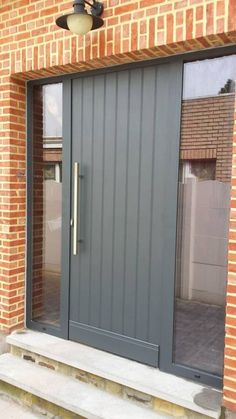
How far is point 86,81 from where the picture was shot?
131 inches

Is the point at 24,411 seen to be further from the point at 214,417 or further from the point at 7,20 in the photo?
the point at 7,20

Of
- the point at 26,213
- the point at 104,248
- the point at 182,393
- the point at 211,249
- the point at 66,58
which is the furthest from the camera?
the point at 26,213

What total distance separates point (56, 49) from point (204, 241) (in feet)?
6.27

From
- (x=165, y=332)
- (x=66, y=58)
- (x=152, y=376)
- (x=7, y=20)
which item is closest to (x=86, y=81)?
(x=66, y=58)

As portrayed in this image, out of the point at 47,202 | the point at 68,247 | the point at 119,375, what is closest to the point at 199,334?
the point at 119,375

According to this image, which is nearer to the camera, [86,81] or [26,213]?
[86,81]

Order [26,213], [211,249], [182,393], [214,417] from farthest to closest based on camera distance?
[26,213], [211,249], [182,393], [214,417]

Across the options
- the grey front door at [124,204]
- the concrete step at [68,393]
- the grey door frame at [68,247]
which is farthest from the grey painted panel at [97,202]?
the concrete step at [68,393]

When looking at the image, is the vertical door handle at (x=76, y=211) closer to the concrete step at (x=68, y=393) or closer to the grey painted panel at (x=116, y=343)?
the grey painted panel at (x=116, y=343)

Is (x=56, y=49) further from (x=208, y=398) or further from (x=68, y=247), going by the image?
(x=208, y=398)

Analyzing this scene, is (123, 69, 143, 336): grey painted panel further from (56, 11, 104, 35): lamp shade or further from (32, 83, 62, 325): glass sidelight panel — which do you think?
(32, 83, 62, 325): glass sidelight panel

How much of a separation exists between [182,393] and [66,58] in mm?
2627

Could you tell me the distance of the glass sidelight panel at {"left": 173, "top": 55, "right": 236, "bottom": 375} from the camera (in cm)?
275

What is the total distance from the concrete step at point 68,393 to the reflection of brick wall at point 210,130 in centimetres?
178
